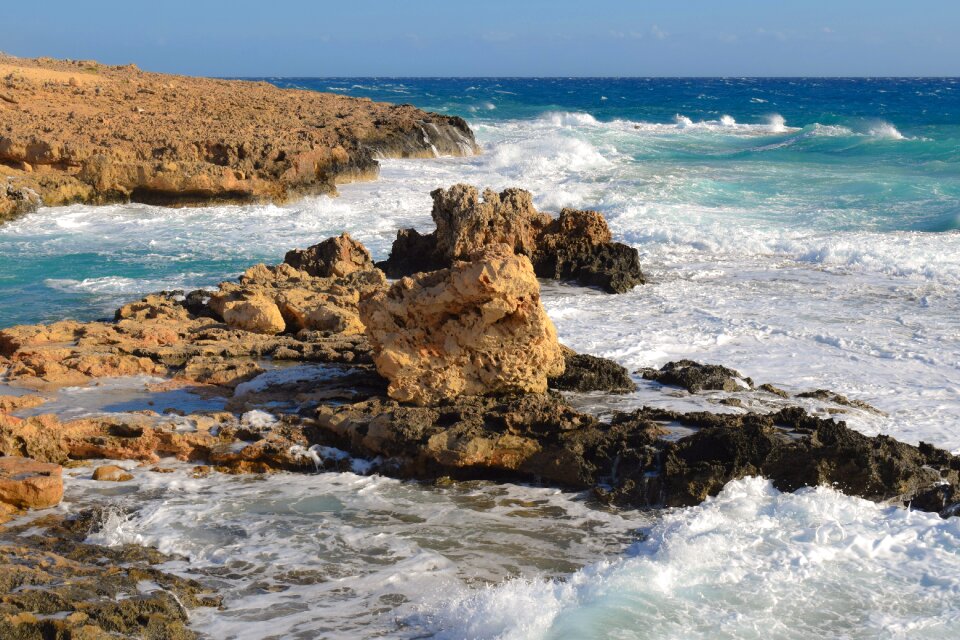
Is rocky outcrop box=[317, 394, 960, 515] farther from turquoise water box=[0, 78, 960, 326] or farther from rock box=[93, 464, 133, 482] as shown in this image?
turquoise water box=[0, 78, 960, 326]

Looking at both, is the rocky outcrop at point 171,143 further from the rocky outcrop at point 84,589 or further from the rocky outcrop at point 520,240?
the rocky outcrop at point 84,589

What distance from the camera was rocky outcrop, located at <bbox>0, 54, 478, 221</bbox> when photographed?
769 inches

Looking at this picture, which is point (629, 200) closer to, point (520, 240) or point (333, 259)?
point (520, 240)

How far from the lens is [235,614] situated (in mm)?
4332

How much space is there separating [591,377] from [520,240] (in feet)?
19.0

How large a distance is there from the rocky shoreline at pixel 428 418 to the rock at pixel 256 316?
28 cm

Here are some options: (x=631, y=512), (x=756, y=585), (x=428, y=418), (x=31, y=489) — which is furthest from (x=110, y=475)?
(x=756, y=585)

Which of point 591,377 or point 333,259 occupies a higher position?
point 333,259

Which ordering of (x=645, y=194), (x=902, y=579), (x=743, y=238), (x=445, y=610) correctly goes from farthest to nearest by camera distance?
1. (x=645, y=194)
2. (x=743, y=238)
3. (x=902, y=579)
4. (x=445, y=610)

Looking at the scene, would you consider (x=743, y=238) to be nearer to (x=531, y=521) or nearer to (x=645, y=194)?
(x=645, y=194)

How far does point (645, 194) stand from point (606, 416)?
14948 mm

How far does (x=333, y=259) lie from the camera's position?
1162cm

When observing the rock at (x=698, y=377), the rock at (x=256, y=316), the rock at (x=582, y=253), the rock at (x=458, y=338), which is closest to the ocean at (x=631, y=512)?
the rock at (x=698, y=377)

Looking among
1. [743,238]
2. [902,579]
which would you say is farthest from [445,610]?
[743,238]
